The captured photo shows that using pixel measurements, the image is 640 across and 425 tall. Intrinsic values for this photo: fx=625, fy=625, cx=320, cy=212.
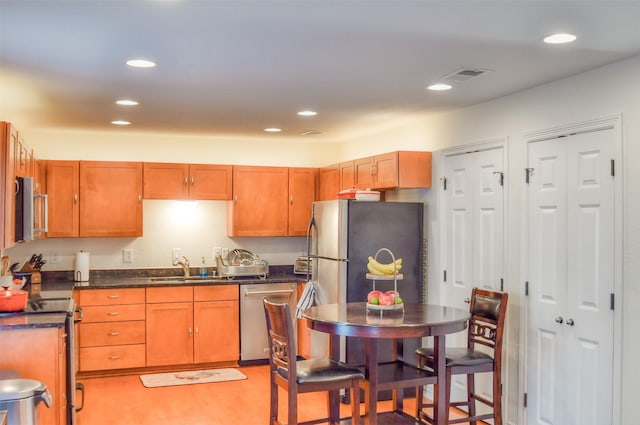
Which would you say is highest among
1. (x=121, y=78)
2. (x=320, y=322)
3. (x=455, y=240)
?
(x=121, y=78)

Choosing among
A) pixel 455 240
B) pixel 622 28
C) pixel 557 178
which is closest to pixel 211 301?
pixel 455 240

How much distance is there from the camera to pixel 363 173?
5801 mm

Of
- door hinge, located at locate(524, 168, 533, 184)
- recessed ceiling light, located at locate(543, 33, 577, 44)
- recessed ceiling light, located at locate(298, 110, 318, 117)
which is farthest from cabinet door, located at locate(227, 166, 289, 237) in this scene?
recessed ceiling light, located at locate(543, 33, 577, 44)

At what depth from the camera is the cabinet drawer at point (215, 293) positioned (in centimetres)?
617

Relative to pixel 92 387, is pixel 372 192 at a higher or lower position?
higher

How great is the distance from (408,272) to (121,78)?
2.77 m

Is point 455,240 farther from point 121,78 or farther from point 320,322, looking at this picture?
point 121,78

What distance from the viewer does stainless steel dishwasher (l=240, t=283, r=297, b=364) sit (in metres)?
6.30

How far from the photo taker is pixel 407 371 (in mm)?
4000

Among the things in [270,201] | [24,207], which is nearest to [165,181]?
[270,201]

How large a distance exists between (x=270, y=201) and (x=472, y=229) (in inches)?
103

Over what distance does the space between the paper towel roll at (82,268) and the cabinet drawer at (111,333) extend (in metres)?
0.54

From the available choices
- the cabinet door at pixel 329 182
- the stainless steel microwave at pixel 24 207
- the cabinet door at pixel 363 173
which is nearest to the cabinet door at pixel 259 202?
the cabinet door at pixel 329 182

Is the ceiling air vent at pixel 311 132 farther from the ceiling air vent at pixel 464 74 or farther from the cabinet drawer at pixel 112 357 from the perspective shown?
the cabinet drawer at pixel 112 357
